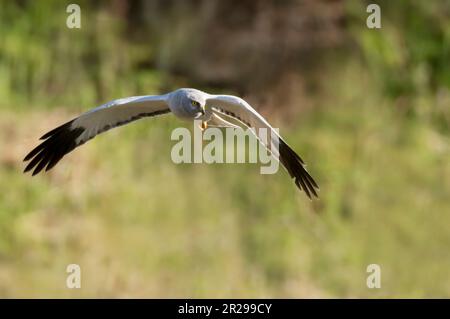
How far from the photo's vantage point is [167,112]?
21.8 ft

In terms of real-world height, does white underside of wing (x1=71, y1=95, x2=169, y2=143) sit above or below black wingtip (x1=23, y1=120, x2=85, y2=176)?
above

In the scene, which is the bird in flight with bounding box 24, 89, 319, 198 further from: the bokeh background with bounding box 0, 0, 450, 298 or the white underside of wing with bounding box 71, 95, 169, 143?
the bokeh background with bounding box 0, 0, 450, 298

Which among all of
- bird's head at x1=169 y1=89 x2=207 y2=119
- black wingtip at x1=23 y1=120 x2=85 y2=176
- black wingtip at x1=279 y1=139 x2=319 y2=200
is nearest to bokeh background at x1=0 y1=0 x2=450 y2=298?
black wingtip at x1=23 y1=120 x2=85 y2=176

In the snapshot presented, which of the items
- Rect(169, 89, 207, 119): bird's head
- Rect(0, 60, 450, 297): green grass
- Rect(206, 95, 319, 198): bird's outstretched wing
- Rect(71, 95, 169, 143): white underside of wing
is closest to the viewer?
Rect(169, 89, 207, 119): bird's head

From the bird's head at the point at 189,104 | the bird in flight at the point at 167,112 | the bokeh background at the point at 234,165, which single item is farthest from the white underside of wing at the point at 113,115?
the bokeh background at the point at 234,165

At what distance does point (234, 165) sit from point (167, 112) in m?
4.17

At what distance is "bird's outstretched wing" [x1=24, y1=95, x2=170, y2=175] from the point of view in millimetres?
6619

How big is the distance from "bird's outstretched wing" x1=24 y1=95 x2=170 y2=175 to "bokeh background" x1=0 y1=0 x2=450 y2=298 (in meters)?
2.91

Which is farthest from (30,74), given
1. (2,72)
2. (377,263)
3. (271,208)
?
(377,263)

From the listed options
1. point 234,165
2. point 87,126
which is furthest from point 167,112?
point 234,165

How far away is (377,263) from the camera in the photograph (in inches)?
412
